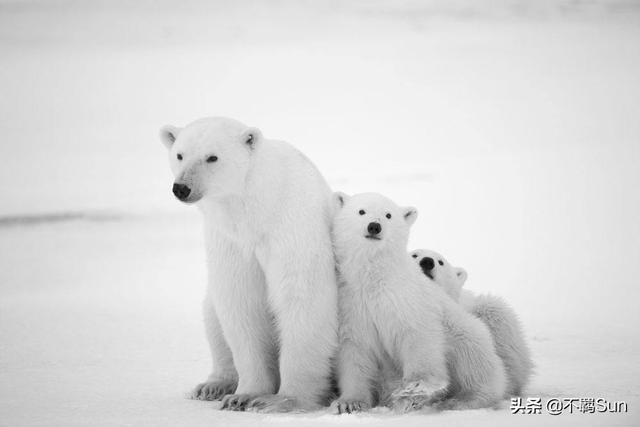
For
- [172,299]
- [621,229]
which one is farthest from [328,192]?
[621,229]

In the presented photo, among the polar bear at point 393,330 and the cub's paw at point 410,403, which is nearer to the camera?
the cub's paw at point 410,403

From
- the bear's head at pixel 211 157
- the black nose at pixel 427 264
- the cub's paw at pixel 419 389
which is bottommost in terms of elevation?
the cub's paw at pixel 419 389

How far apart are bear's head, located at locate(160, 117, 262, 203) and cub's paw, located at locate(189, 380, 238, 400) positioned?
144 cm

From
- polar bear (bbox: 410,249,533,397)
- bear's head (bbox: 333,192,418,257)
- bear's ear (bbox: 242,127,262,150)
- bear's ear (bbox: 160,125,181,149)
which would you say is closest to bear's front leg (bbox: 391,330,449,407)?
bear's head (bbox: 333,192,418,257)

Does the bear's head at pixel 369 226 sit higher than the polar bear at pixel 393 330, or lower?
higher

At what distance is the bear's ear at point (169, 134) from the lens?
6.27 metres

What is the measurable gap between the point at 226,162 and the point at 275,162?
1.35 ft

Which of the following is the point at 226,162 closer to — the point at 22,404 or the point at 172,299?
the point at 22,404

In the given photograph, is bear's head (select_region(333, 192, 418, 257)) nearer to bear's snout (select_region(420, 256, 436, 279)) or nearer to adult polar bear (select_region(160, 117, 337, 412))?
adult polar bear (select_region(160, 117, 337, 412))

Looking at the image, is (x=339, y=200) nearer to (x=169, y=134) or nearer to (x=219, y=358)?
(x=169, y=134)

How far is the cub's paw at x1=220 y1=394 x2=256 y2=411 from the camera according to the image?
242 inches

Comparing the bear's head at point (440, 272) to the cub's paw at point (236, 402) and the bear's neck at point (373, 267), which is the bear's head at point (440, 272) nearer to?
the bear's neck at point (373, 267)

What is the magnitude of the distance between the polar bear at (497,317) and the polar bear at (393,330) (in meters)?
0.38

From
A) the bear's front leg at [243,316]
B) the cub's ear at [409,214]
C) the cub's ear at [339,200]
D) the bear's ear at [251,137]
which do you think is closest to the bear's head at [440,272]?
the cub's ear at [409,214]
